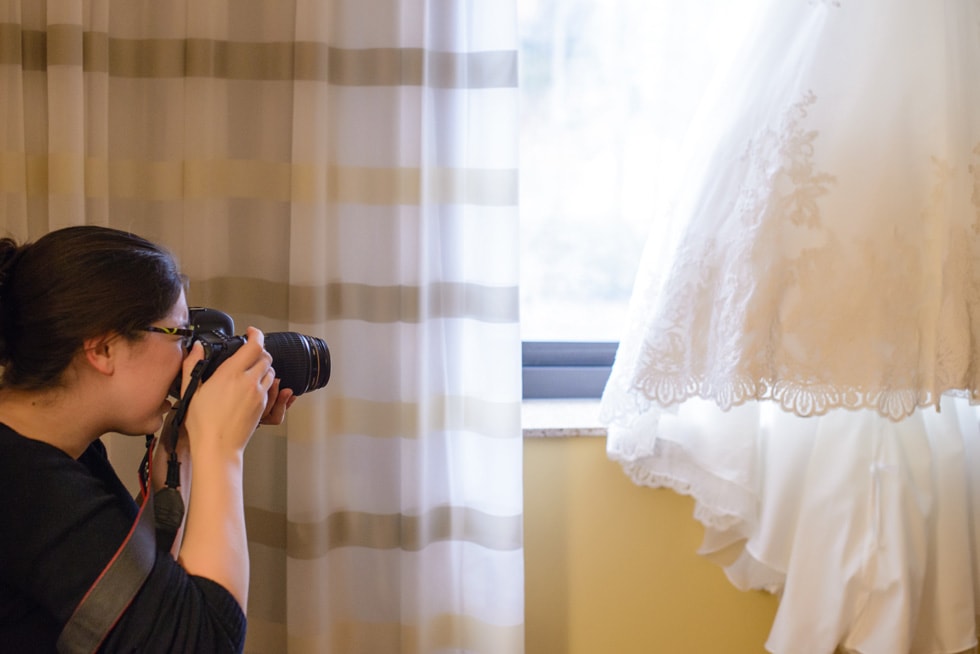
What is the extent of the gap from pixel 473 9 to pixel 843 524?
1.02 meters

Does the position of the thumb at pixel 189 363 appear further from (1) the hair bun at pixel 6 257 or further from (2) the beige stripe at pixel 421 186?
(2) the beige stripe at pixel 421 186

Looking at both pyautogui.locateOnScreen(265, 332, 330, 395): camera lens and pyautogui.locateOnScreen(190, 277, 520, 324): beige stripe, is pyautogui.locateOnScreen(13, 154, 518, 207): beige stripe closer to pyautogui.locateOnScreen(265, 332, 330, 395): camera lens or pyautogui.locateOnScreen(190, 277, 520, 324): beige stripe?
pyautogui.locateOnScreen(190, 277, 520, 324): beige stripe

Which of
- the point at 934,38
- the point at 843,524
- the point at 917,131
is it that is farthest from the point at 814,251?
the point at 843,524

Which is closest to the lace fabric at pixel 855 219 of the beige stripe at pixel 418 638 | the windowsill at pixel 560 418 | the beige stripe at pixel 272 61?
the windowsill at pixel 560 418

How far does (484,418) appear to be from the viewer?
145 centimetres

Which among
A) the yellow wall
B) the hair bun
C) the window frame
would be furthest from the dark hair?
the window frame

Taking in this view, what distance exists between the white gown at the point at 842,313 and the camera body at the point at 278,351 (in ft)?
1.77

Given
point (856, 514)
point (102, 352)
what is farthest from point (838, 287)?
point (102, 352)

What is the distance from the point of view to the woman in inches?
31.4

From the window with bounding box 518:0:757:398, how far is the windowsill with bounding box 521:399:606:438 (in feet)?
0.15

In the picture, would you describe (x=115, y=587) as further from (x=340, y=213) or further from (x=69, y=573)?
(x=340, y=213)

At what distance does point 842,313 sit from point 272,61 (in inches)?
38.3

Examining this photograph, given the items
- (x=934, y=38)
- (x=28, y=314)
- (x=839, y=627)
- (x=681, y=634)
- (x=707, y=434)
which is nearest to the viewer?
(x=28, y=314)

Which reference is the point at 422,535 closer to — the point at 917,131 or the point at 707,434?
the point at 707,434
